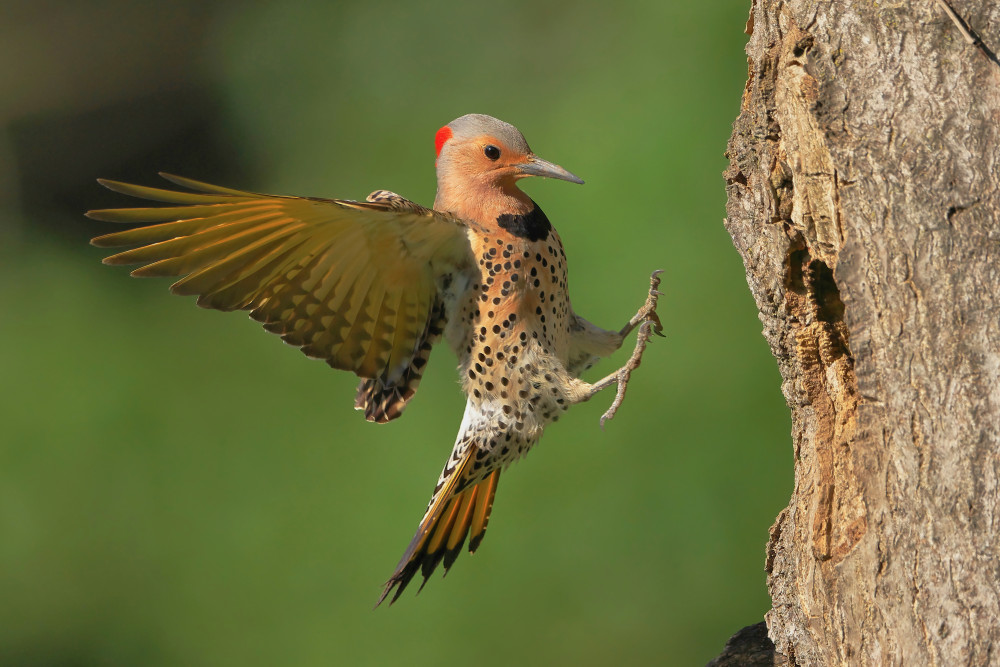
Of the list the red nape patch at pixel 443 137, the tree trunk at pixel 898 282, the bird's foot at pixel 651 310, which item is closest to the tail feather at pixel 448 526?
the bird's foot at pixel 651 310

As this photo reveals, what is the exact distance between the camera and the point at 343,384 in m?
5.11

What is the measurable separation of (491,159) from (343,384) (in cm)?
263

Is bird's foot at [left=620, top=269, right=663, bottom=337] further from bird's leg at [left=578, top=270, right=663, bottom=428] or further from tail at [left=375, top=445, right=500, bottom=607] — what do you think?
tail at [left=375, top=445, right=500, bottom=607]

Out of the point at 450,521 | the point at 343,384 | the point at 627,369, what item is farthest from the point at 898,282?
the point at 343,384

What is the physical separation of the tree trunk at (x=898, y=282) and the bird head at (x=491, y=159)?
2.86ft

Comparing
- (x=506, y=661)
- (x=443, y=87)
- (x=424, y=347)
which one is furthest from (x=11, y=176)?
(x=424, y=347)

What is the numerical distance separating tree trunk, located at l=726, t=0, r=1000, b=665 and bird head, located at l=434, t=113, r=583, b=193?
87 cm

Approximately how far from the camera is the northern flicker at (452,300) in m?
2.28

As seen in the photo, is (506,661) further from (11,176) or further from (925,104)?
(11,176)

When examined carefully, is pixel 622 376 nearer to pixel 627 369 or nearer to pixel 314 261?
pixel 627 369

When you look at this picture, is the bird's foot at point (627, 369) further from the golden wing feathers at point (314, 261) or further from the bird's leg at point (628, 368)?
the golden wing feathers at point (314, 261)

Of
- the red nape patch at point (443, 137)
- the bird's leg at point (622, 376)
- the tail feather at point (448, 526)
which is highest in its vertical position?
the red nape patch at point (443, 137)

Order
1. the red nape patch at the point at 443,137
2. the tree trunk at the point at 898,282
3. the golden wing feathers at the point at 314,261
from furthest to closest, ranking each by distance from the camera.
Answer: the red nape patch at the point at 443,137 < the golden wing feathers at the point at 314,261 < the tree trunk at the point at 898,282

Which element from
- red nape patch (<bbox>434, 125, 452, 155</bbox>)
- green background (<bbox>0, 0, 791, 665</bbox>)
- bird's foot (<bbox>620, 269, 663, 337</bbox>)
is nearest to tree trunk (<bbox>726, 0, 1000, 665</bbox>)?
bird's foot (<bbox>620, 269, 663, 337</bbox>)
